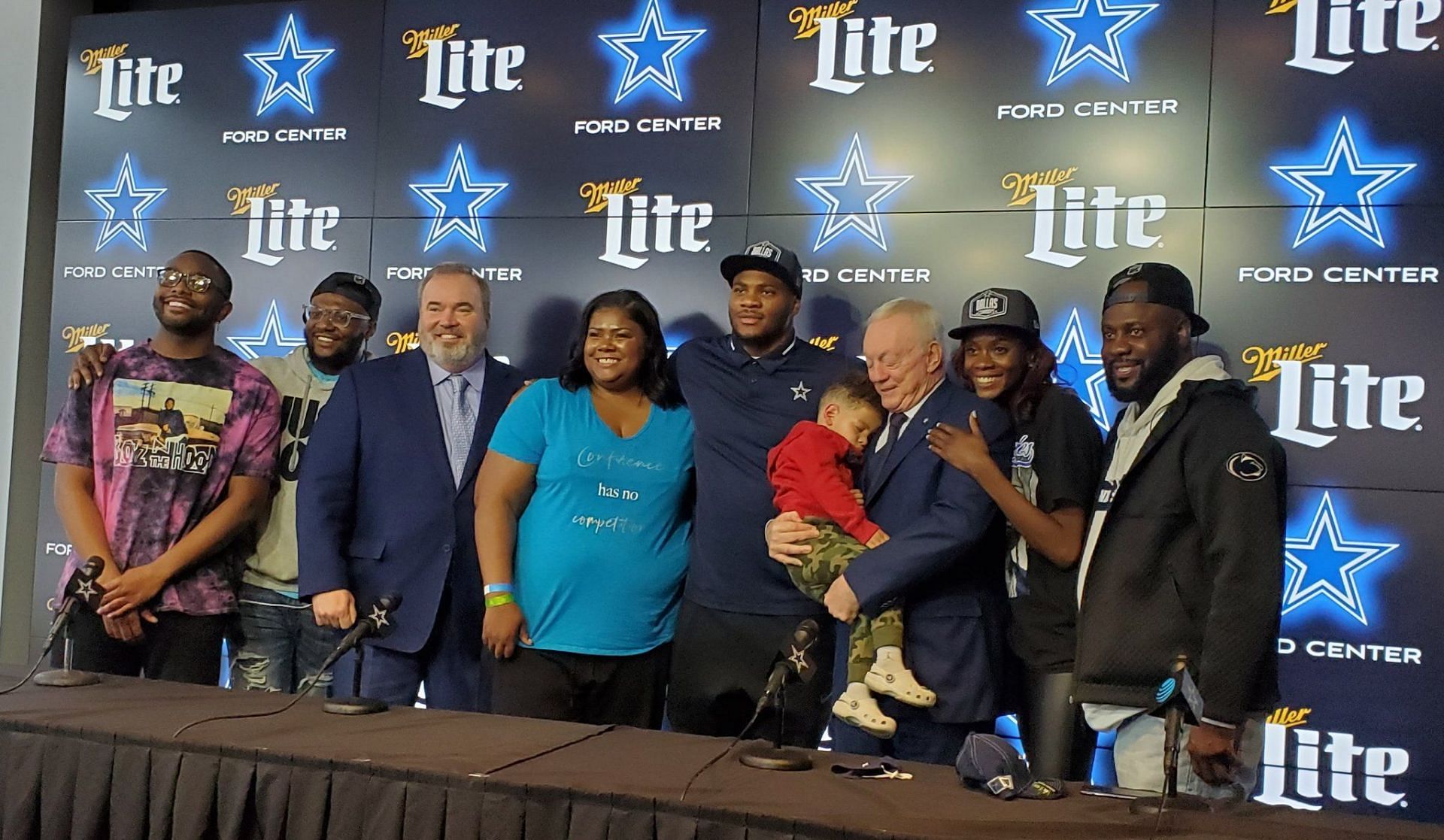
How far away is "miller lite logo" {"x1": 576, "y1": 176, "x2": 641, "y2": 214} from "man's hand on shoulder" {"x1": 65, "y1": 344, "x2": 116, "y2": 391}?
5.20 ft

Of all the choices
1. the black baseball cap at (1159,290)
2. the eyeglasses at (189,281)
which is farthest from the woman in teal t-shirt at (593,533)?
the black baseball cap at (1159,290)

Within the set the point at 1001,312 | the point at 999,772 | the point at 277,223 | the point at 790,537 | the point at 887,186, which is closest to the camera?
the point at 999,772

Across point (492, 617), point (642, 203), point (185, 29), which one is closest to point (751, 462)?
point (492, 617)

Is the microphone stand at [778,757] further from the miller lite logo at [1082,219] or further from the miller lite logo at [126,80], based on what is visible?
the miller lite logo at [126,80]

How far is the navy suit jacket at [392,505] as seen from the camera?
3344mm

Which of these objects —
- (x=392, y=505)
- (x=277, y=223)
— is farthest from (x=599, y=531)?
(x=277, y=223)

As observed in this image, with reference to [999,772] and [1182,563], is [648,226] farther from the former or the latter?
[999,772]

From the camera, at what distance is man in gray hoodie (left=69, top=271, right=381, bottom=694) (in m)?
3.62

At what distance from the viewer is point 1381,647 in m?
3.51

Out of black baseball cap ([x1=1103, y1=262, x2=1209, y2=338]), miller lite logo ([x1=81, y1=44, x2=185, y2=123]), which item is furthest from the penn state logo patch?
miller lite logo ([x1=81, y1=44, x2=185, y2=123])

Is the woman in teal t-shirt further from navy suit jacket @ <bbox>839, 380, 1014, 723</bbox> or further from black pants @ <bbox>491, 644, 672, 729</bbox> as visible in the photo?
navy suit jacket @ <bbox>839, 380, 1014, 723</bbox>

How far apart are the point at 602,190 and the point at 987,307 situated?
171 centimetres

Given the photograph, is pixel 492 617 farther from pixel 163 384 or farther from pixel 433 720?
pixel 163 384

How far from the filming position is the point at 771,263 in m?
3.21
